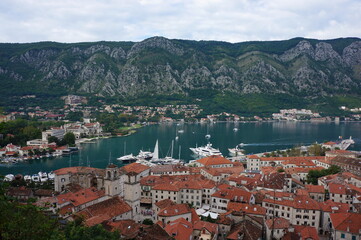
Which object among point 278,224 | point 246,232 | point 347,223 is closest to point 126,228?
point 246,232

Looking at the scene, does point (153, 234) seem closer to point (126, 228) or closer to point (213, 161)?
point (126, 228)

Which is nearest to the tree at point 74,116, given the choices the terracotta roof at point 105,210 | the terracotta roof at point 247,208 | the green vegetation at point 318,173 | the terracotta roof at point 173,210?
the green vegetation at point 318,173

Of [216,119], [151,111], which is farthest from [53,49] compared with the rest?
[216,119]

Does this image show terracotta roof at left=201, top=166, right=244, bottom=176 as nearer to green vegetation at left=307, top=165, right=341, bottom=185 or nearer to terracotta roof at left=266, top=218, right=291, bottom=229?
green vegetation at left=307, top=165, right=341, bottom=185

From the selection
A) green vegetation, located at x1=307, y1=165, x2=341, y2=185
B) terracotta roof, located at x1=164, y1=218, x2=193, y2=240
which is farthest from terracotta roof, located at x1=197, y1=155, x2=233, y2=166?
terracotta roof, located at x1=164, y1=218, x2=193, y2=240

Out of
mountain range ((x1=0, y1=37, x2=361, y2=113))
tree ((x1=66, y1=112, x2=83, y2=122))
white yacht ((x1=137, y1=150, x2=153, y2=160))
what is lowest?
white yacht ((x1=137, y1=150, x2=153, y2=160))

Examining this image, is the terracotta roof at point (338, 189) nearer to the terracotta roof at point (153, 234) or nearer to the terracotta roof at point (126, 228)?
the terracotta roof at point (153, 234)

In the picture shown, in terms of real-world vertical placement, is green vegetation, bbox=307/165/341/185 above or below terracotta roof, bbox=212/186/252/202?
below
